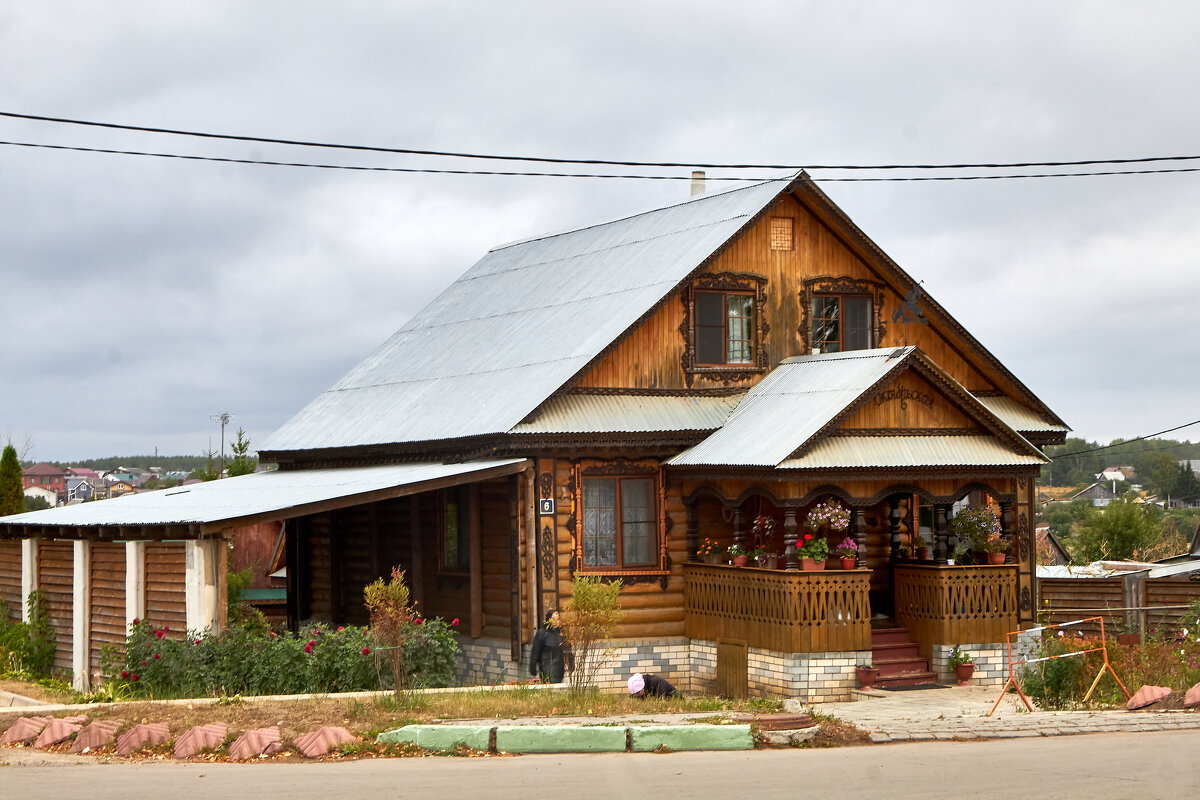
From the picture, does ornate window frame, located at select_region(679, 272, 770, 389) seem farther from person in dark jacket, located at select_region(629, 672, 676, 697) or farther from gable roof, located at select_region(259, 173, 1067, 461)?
person in dark jacket, located at select_region(629, 672, 676, 697)

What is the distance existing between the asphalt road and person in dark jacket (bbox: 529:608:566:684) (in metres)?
6.37

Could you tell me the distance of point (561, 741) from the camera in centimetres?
1603

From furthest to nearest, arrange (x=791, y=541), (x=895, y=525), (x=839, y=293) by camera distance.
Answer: (x=839, y=293)
(x=895, y=525)
(x=791, y=541)

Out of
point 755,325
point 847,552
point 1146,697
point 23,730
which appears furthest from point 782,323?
point 23,730

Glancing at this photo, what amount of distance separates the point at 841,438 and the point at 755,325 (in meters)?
3.92

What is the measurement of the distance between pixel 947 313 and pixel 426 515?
947 cm

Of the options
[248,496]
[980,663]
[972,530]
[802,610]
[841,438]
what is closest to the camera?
[802,610]

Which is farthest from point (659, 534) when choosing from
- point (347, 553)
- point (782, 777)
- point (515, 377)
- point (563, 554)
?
point (782, 777)

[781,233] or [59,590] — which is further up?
[781,233]

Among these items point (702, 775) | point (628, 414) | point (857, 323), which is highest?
point (857, 323)

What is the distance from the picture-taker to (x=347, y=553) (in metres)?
29.0

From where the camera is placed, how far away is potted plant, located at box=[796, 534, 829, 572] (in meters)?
21.8

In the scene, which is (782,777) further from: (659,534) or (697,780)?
(659,534)

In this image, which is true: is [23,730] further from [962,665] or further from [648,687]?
[962,665]
